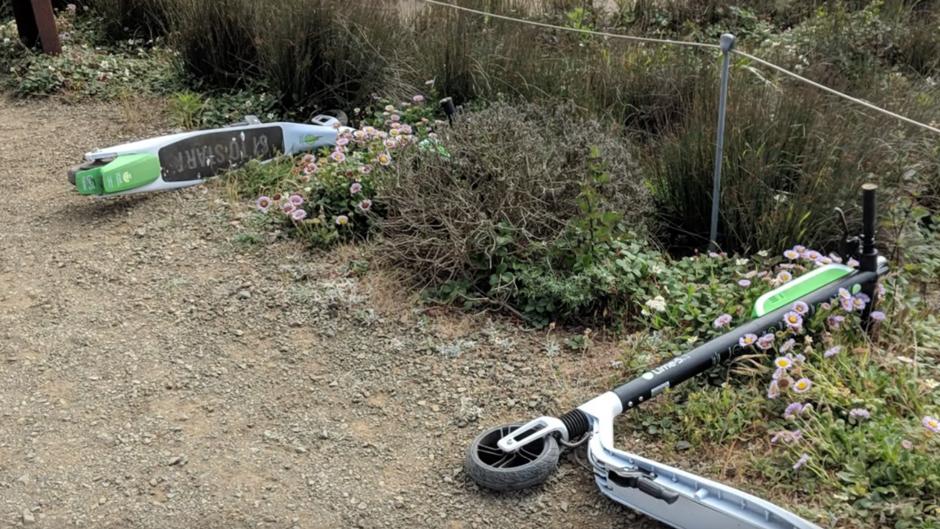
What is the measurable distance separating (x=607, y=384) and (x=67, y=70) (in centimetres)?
410

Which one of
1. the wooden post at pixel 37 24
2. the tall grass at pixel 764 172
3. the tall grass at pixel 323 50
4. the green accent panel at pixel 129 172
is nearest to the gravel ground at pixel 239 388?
the green accent panel at pixel 129 172

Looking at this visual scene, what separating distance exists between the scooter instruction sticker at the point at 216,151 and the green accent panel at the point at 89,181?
299 mm

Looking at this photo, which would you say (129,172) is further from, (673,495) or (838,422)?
(838,422)

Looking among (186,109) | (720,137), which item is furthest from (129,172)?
(720,137)

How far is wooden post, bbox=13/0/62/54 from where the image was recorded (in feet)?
18.5

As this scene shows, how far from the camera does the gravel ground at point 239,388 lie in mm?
2564

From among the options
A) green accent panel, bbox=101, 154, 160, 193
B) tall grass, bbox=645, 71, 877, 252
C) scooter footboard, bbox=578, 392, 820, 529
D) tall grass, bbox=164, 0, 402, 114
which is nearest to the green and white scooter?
green accent panel, bbox=101, 154, 160, 193

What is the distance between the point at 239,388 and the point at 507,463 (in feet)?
3.05

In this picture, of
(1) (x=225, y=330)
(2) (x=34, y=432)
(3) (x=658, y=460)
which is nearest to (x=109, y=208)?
(1) (x=225, y=330)

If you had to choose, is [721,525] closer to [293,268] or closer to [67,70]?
[293,268]

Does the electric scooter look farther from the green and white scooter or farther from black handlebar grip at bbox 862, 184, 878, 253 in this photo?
the green and white scooter

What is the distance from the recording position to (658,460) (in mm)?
2619

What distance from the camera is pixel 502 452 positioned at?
105 inches

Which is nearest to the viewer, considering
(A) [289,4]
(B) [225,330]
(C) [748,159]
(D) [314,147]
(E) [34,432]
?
(E) [34,432]
